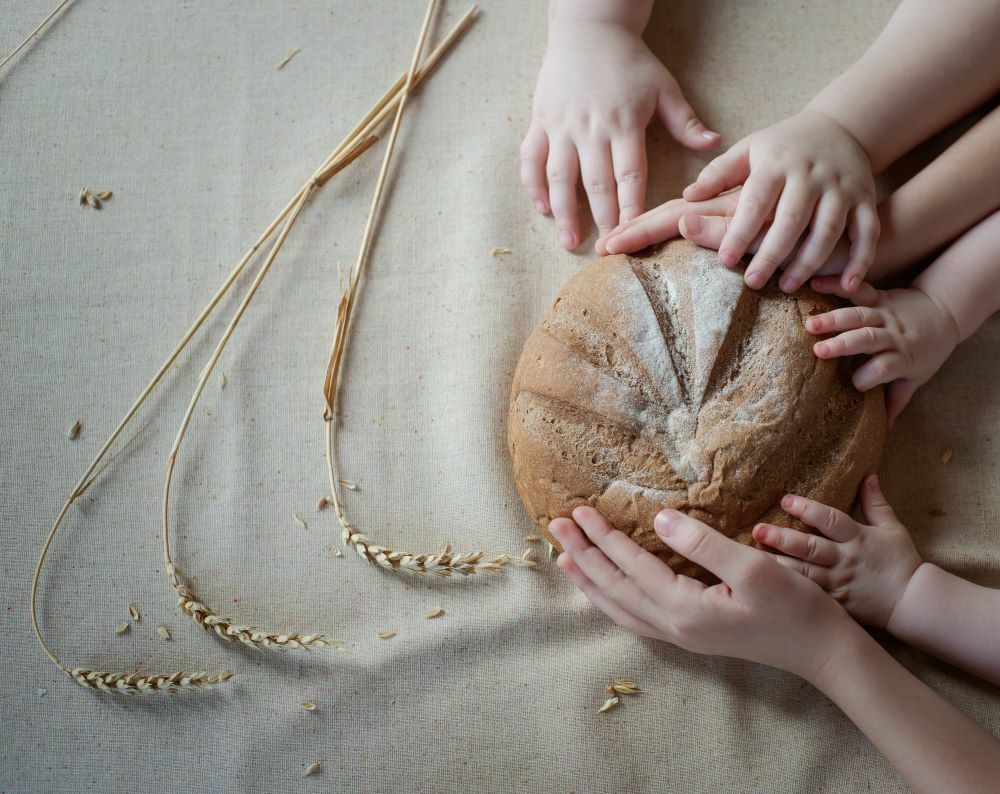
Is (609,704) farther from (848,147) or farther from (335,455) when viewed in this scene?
(848,147)

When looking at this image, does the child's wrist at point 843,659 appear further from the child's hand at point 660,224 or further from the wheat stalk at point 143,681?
the wheat stalk at point 143,681

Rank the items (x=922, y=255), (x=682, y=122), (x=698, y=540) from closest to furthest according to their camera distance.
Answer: (x=698, y=540), (x=922, y=255), (x=682, y=122)

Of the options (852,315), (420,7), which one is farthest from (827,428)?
(420,7)

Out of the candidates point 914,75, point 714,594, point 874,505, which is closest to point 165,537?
point 714,594

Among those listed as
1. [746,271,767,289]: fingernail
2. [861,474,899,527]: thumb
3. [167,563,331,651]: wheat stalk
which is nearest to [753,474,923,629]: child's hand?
[861,474,899,527]: thumb

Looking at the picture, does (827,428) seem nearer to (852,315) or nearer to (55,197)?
(852,315)
